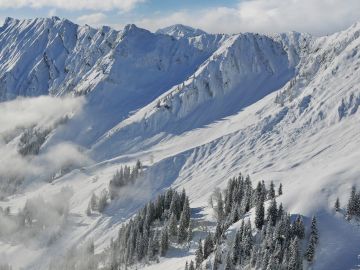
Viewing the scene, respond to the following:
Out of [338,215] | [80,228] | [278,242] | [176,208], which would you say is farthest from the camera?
[80,228]

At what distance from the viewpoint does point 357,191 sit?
12250 centimetres

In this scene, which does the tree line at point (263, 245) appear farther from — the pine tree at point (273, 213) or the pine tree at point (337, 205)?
the pine tree at point (337, 205)

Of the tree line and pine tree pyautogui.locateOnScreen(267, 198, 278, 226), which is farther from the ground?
pine tree pyautogui.locateOnScreen(267, 198, 278, 226)

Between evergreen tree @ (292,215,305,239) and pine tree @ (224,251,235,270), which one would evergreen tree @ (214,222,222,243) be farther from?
evergreen tree @ (292,215,305,239)

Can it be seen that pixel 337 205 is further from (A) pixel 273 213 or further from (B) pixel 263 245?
(B) pixel 263 245

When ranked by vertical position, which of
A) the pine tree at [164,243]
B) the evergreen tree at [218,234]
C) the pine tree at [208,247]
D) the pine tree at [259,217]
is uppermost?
the pine tree at [259,217]

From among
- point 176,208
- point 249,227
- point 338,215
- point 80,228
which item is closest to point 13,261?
point 80,228

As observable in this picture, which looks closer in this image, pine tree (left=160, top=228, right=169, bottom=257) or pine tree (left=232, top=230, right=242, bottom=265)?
pine tree (left=232, top=230, right=242, bottom=265)

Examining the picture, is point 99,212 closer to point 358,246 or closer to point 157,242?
point 157,242

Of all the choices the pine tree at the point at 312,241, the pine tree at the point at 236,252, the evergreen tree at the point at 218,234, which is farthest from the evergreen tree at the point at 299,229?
the evergreen tree at the point at 218,234

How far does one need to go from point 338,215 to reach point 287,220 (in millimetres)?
15714

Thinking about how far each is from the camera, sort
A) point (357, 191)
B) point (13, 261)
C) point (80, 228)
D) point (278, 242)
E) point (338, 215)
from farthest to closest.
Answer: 1. point (80, 228)
2. point (13, 261)
3. point (357, 191)
4. point (338, 215)
5. point (278, 242)

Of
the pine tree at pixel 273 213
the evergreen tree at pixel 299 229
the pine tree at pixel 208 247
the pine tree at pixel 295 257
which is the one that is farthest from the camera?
the pine tree at pixel 273 213

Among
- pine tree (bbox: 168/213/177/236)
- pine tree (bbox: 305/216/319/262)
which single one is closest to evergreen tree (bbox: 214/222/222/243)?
pine tree (bbox: 305/216/319/262)
